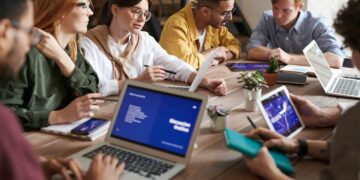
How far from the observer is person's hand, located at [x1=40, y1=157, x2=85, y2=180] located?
1267 mm

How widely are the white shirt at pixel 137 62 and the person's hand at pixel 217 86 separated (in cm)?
21

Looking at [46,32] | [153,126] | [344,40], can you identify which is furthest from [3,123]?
[46,32]

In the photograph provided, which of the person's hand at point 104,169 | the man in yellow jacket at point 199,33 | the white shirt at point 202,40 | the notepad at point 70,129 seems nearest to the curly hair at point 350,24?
the person's hand at point 104,169

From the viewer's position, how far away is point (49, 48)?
1861 mm

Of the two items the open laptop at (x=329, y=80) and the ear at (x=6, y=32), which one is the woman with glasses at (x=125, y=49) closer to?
the open laptop at (x=329, y=80)

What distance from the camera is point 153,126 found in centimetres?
144

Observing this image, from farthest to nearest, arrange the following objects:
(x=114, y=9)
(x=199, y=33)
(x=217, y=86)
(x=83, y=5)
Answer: (x=199, y=33)
(x=114, y=9)
(x=217, y=86)
(x=83, y=5)

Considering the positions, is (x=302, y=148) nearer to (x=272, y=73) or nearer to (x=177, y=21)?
(x=272, y=73)

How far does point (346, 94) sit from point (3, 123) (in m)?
1.78

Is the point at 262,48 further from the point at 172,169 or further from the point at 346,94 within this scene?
the point at 172,169

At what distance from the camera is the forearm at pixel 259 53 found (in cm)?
288

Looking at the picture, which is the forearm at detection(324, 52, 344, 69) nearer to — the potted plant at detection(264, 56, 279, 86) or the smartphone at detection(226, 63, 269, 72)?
the smartphone at detection(226, 63, 269, 72)

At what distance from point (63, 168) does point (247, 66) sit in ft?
5.53

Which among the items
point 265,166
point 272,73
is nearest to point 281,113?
point 265,166
